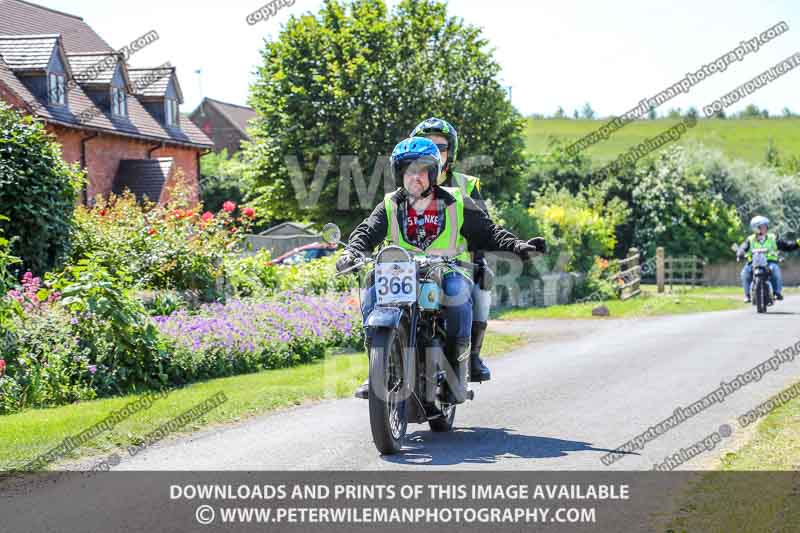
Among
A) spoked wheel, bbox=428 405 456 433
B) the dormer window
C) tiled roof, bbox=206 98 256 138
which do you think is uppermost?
tiled roof, bbox=206 98 256 138

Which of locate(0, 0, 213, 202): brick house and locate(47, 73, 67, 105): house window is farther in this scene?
locate(47, 73, 67, 105): house window

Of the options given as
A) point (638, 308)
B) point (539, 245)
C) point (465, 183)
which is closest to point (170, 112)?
point (638, 308)

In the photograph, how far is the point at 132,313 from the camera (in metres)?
11.0

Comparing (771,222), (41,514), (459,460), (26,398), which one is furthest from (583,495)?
(771,222)

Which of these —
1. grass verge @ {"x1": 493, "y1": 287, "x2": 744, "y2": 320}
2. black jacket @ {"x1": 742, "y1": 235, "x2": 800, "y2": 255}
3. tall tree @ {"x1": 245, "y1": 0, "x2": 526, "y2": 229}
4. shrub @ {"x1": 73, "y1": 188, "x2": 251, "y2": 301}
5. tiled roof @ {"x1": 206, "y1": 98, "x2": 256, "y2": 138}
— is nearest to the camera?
shrub @ {"x1": 73, "y1": 188, "x2": 251, "y2": 301}

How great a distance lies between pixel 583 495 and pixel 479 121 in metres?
24.0

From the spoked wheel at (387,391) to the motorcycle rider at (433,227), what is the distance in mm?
589

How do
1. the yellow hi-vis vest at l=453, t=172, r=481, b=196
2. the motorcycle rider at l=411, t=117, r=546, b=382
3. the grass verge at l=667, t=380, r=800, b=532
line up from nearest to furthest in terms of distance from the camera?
the grass verge at l=667, t=380, r=800, b=532, the motorcycle rider at l=411, t=117, r=546, b=382, the yellow hi-vis vest at l=453, t=172, r=481, b=196

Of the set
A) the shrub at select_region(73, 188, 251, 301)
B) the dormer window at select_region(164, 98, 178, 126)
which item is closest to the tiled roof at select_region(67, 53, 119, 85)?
the dormer window at select_region(164, 98, 178, 126)

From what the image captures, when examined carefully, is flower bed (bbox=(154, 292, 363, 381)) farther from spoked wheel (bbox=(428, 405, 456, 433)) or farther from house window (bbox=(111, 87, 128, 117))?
house window (bbox=(111, 87, 128, 117))

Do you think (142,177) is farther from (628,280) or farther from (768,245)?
(768,245)

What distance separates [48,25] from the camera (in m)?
35.8

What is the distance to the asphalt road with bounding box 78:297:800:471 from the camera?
6773mm

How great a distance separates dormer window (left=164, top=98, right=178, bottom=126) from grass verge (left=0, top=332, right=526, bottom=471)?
27.8 metres
